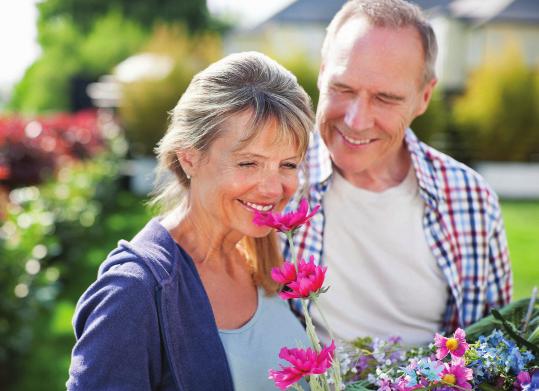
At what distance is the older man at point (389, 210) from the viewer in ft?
9.00

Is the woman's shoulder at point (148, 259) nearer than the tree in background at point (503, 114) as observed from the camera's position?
Yes

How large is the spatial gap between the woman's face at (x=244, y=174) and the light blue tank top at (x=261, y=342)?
269 millimetres

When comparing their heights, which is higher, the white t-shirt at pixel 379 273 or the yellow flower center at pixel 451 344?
the yellow flower center at pixel 451 344

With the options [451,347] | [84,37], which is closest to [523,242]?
[451,347]

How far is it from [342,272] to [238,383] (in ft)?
3.17

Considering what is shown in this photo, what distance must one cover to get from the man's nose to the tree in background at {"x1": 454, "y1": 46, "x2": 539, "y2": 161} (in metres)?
12.0

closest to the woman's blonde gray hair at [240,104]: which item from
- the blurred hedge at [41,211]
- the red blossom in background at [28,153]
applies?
the blurred hedge at [41,211]

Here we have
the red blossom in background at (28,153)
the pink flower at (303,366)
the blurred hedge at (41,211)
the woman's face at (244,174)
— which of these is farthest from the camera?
the red blossom in background at (28,153)

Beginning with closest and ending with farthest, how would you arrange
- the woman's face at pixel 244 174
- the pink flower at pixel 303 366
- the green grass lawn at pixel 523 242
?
the pink flower at pixel 303 366 < the woman's face at pixel 244 174 < the green grass lawn at pixel 523 242

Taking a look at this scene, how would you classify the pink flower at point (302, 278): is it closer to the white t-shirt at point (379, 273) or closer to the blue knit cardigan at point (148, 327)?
the blue knit cardigan at point (148, 327)

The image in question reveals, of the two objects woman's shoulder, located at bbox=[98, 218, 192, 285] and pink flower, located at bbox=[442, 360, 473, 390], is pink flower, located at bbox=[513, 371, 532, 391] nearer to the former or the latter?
pink flower, located at bbox=[442, 360, 473, 390]

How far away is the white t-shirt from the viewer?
9.11 feet

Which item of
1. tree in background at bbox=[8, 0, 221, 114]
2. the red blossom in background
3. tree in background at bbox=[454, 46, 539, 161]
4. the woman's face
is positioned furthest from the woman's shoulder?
tree in background at bbox=[8, 0, 221, 114]

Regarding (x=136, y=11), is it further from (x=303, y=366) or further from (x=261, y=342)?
(x=303, y=366)
